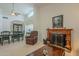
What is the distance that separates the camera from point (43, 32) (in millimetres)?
1975

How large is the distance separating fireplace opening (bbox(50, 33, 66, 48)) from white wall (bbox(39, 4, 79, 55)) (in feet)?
0.39

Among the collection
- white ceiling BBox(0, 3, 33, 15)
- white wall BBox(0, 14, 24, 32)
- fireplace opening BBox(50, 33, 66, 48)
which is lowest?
fireplace opening BBox(50, 33, 66, 48)

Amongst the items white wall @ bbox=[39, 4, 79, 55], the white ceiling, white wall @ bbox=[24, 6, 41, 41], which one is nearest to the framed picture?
white wall @ bbox=[39, 4, 79, 55]

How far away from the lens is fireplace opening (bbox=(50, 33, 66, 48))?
6.48 feet

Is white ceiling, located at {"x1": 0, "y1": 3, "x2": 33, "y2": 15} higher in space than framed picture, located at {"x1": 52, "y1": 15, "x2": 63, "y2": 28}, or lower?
higher

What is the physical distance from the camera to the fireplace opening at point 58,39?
197 cm

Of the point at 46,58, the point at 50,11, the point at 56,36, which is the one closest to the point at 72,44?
the point at 56,36

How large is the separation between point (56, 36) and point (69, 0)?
0.54 m

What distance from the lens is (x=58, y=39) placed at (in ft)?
6.55

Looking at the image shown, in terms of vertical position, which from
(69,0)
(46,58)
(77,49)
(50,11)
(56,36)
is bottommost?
(46,58)

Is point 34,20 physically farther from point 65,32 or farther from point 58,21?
point 65,32

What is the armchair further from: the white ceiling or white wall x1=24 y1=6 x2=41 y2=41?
the white ceiling

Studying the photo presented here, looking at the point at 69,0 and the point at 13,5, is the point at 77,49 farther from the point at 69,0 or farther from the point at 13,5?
the point at 13,5

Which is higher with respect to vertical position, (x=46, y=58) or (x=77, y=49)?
(x=77, y=49)
